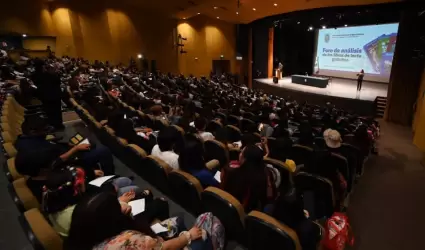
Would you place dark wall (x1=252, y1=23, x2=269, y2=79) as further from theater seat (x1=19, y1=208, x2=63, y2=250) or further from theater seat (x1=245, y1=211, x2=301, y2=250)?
theater seat (x1=19, y1=208, x2=63, y2=250)

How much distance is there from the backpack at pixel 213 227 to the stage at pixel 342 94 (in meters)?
11.3

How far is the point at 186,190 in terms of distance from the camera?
2516mm

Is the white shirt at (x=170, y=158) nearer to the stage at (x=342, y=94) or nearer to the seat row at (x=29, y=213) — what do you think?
the seat row at (x=29, y=213)

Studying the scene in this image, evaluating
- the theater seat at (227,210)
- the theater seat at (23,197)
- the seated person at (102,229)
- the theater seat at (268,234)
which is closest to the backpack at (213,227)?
the theater seat at (227,210)

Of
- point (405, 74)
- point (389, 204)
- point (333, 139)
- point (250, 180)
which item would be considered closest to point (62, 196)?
point (250, 180)

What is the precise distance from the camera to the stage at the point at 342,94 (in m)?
11.4

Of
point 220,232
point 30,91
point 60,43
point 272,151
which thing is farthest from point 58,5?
point 220,232

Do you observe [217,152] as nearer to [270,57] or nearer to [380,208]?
[380,208]

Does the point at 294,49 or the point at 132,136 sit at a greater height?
the point at 294,49

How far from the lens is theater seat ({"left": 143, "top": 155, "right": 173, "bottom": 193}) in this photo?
2766 millimetres

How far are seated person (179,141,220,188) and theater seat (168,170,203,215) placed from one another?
16 centimetres

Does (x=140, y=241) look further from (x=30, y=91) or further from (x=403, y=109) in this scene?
(x=403, y=109)

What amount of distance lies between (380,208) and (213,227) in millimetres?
2690

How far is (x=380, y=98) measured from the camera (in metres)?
11.6
